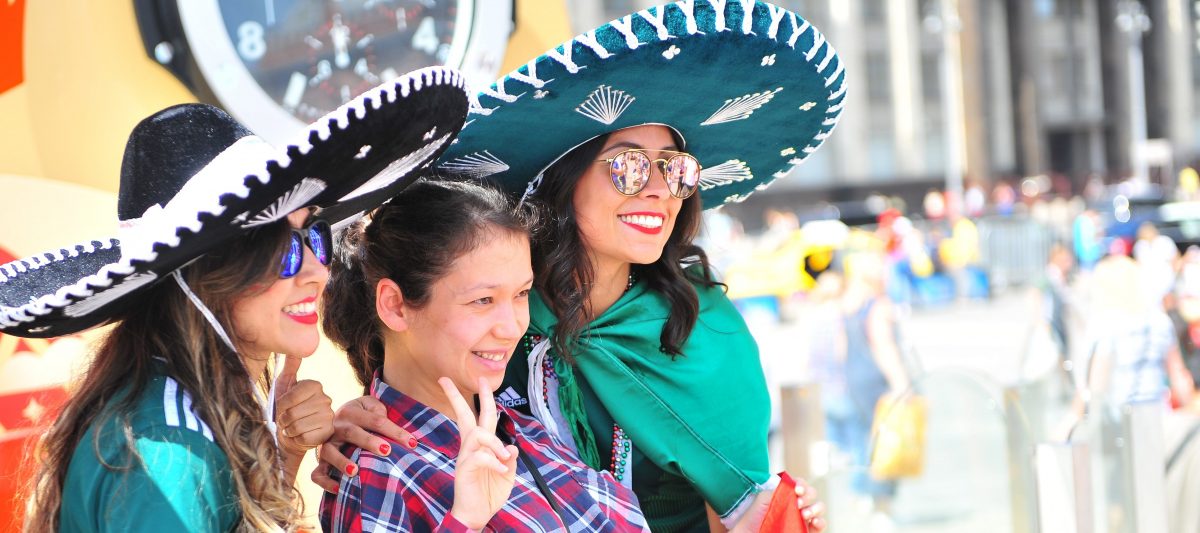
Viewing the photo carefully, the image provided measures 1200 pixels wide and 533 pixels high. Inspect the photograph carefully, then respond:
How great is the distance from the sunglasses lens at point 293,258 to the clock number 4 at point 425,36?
142cm

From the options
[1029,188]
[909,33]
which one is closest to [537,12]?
[1029,188]

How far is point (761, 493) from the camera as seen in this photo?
2320 mm

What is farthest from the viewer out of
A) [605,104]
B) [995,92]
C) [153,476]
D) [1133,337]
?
[995,92]

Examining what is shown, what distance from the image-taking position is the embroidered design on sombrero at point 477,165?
2322 millimetres

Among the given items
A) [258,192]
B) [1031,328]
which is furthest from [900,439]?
[1031,328]

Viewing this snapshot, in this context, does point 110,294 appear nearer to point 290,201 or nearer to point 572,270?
point 290,201

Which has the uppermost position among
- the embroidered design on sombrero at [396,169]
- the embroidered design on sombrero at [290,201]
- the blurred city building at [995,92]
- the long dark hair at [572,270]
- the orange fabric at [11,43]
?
the blurred city building at [995,92]

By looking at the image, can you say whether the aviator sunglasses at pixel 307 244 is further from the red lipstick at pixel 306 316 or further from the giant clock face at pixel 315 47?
the giant clock face at pixel 315 47

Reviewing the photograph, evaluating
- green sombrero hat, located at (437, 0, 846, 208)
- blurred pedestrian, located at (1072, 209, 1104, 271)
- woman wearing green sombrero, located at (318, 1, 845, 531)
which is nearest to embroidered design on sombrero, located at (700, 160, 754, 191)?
green sombrero hat, located at (437, 0, 846, 208)

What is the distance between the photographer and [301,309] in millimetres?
1755

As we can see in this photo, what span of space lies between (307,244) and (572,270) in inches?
27.1

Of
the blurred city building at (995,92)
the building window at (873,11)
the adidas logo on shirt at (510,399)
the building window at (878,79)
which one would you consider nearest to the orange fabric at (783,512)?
the adidas logo on shirt at (510,399)

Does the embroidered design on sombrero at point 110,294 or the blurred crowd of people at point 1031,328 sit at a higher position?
the embroidered design on sombrero at point 110,294

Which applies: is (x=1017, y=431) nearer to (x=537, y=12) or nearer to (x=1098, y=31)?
(x=537, y=12)
